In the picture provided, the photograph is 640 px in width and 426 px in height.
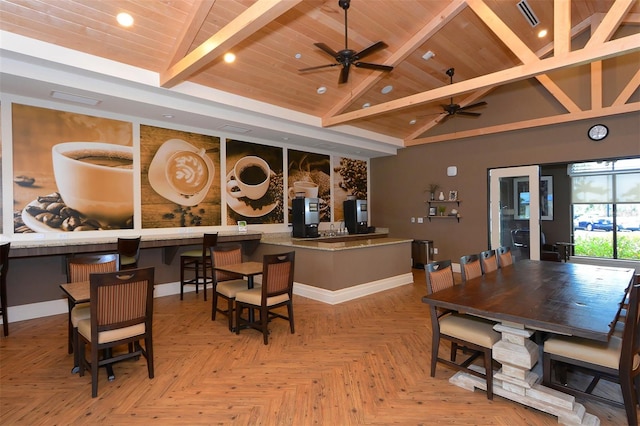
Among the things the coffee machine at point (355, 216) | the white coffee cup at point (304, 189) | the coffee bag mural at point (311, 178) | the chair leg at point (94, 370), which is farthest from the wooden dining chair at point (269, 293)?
the coffee machine at point (355, 216)

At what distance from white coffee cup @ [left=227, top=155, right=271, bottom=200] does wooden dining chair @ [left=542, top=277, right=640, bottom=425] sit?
5.37 meters

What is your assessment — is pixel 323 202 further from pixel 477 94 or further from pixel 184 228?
pixel 477 94

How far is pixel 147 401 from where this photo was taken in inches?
97.6

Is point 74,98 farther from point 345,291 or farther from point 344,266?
point 345,291

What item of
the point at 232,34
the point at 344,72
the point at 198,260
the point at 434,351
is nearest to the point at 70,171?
the point at 198,260

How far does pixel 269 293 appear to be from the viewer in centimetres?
359

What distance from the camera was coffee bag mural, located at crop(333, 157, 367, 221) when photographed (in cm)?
826

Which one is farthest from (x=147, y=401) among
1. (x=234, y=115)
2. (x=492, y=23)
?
(x=492, y=23)

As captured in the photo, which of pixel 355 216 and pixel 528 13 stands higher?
pixel 528 13

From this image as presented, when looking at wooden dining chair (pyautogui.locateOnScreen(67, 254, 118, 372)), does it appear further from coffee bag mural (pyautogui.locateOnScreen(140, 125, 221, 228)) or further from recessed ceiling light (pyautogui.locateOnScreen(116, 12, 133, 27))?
recessed ceiling light (pyautogui.locateOnScreen(116, 12, 133, 27))

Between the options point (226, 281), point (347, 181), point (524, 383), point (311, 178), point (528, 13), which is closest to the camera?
point (524, 383)

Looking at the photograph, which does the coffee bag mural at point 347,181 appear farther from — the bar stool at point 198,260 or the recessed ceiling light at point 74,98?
the recessed ceiling light at point 74,98

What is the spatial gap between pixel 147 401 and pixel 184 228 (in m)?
3.58

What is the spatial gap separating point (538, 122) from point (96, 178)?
7495 mm
